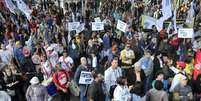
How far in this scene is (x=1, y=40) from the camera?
63.9 ft

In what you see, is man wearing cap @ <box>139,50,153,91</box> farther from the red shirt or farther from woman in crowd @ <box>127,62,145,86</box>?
the red shirt

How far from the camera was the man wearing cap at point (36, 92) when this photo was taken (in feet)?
40.8

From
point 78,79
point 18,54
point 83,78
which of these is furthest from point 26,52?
point 83,78

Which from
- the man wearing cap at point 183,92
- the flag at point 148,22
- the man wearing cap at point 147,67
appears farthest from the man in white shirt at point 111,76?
the flag at point 148,22

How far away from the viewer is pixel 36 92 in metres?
12.4

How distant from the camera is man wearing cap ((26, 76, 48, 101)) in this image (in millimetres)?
12430

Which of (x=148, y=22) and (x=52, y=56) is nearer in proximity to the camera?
(x=52, y=56)

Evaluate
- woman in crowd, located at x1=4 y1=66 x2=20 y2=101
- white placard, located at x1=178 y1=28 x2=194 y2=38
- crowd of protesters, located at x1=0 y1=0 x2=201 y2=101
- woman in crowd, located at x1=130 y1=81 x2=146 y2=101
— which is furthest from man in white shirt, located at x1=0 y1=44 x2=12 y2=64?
white placard, located at x1=178 y1=28 x2=194 y2=38

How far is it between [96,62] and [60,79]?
2247 mm

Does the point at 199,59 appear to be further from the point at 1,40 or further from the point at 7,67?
the point at 1,40

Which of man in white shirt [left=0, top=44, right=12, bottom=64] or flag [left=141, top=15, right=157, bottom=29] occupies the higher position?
flag [left=141, top=15, right=157, bottom=29]

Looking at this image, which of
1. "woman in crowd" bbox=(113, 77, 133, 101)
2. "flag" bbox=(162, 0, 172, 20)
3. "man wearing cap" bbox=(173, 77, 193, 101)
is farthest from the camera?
"flag" bbox=(162, 0, 172, 20)

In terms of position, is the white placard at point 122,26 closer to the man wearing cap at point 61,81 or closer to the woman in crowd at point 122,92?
the man wearing cap at point 61,81

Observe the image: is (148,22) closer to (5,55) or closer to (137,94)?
(5,55)
